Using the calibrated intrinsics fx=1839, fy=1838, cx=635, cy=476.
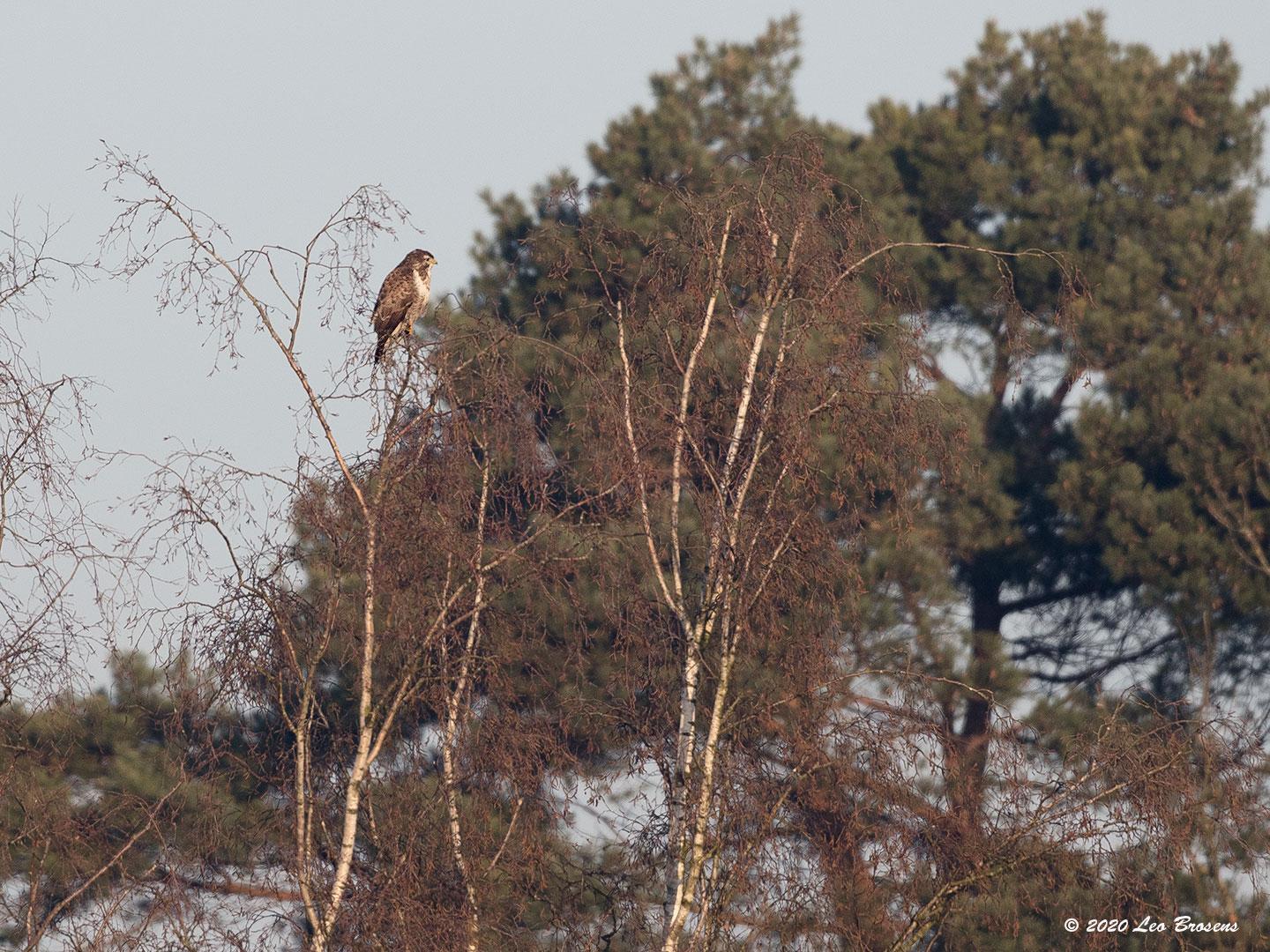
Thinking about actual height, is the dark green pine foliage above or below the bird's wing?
above

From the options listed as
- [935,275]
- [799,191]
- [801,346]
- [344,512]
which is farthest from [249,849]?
[935,275]

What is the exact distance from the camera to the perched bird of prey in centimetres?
939

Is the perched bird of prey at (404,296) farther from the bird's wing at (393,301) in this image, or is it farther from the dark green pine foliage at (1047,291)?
the dark green pine foliage at (1047,291)

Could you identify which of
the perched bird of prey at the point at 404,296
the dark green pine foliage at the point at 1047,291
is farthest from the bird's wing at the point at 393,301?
the dark green pine foliage at the point at 1047,291

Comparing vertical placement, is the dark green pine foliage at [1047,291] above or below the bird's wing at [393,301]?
above

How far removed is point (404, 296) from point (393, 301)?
0.14 meters

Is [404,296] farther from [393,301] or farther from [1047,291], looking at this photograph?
[1047,291]

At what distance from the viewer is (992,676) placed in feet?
46.7

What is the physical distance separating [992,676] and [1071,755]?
6.07 meters

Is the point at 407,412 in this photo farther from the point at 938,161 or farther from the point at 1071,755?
the point at 938,161

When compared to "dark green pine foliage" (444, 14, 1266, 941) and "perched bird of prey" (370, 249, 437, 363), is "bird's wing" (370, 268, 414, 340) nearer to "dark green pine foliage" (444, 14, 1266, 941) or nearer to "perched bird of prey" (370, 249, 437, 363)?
"perched bird of prey" (370, 249, 437, 363)

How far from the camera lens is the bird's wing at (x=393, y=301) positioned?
30.6ft

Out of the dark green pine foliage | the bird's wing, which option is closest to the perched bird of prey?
the bird's wing

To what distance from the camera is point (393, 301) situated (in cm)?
968
